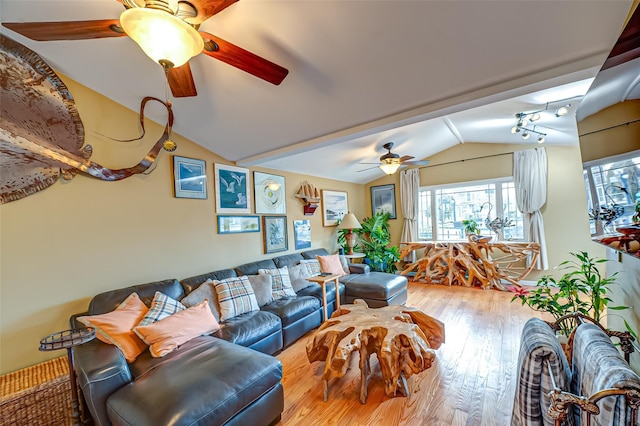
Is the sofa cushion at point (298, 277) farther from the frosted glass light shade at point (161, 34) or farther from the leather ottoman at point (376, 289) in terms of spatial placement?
the frosted glass light shade at point (161, 34)

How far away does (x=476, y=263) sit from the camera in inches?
183

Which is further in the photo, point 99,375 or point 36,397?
point 36,397

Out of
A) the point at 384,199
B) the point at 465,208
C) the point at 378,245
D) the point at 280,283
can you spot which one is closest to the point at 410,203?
the point at 384,199

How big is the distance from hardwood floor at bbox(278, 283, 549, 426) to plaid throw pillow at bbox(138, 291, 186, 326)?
1.13 metres

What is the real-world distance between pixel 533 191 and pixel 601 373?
4.63 m

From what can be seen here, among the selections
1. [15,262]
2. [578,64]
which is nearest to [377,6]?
[578,64]

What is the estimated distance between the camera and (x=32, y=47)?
1788 mm

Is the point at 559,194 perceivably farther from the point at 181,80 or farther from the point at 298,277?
the point at 181,80

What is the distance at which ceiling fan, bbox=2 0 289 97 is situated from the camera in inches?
41.2

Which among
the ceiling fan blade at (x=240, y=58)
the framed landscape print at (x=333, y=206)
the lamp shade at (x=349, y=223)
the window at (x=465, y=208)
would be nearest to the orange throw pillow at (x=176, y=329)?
the ceiling fan blade at (x=240, y=58)

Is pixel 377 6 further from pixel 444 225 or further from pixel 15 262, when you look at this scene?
pixel 444 225

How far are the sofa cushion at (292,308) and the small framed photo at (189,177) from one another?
1553 millimetres

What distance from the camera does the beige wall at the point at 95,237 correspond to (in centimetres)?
181

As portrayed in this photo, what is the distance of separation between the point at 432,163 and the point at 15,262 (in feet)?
19.9
